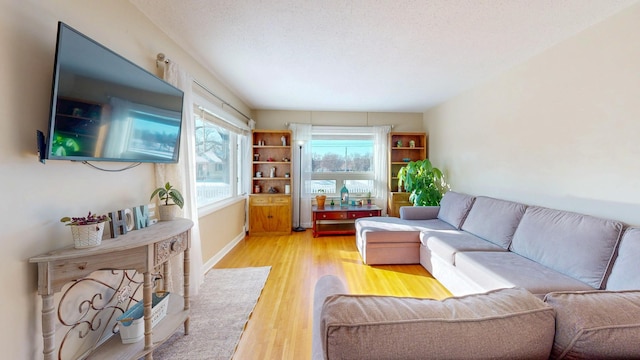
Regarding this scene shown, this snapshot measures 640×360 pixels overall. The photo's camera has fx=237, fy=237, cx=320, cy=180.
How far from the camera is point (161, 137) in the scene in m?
1.81

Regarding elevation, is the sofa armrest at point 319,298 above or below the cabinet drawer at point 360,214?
above

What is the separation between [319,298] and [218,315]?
1.49 meters

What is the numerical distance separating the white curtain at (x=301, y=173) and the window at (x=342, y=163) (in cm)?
19

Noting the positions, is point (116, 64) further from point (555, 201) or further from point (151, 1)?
point (555, 201)

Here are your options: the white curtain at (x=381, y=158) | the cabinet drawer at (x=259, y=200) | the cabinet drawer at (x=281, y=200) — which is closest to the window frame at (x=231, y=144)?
the cabinet drawer at (x=259, y=200)

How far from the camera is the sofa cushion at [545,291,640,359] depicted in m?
0.59

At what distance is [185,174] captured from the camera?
2.18m

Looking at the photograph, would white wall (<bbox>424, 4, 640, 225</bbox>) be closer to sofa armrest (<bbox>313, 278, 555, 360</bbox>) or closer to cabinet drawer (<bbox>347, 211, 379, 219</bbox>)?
cabinet drawer (<bbox>347, 211, 379, 219</bbox>)

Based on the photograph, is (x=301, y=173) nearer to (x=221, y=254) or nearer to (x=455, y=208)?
(x=221, y=254)

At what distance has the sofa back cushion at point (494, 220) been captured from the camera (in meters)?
2.34

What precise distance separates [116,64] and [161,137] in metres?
0.55

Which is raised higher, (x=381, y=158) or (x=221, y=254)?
(x=381, y=158)

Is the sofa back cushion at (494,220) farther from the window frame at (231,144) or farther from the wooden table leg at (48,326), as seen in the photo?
the wooden table leg at (48,326)

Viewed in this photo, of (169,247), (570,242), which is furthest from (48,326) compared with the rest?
(570,242)
